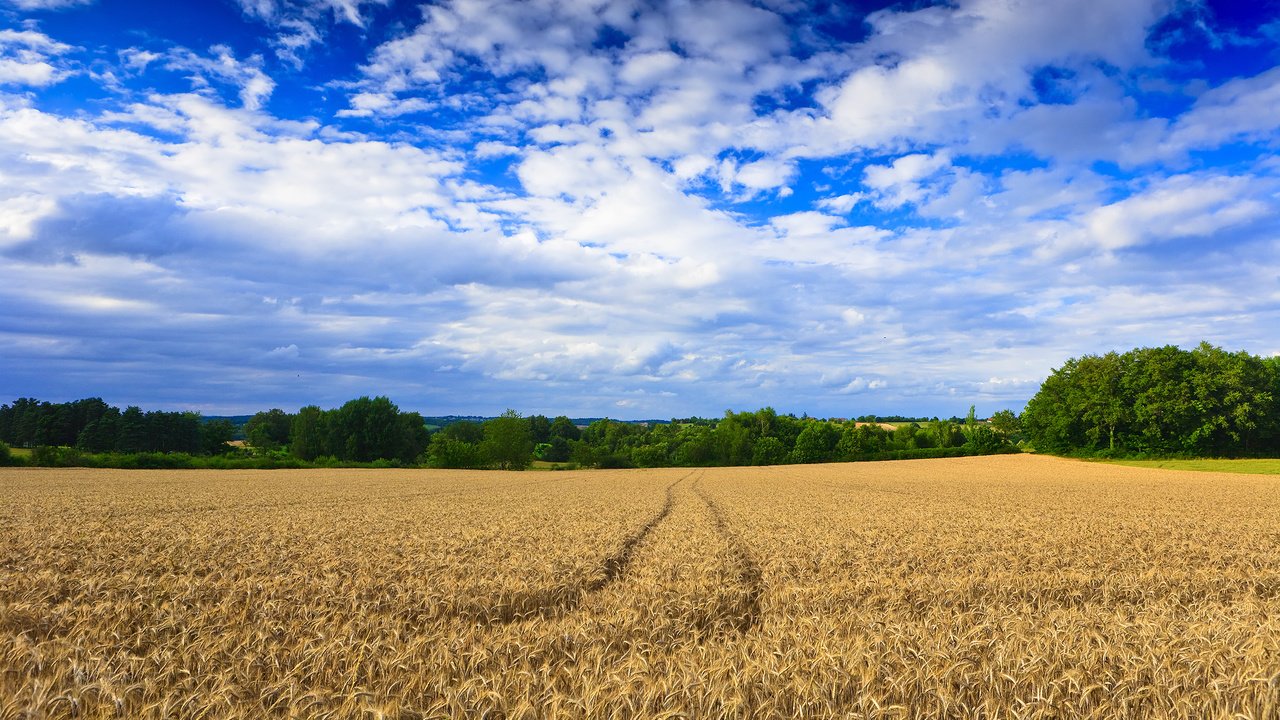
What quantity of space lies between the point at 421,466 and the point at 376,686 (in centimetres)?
8694

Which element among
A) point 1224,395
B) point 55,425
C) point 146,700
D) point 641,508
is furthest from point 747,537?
point 55,425

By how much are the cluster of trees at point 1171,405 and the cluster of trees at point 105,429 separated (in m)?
121

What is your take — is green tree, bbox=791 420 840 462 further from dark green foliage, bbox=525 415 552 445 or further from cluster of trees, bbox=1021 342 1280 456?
dark green foliage, bbox=525 415 552 445

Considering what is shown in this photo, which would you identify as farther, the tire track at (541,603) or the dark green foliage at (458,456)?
the dark green foliage at (458,456)

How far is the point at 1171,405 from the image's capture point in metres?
64.8

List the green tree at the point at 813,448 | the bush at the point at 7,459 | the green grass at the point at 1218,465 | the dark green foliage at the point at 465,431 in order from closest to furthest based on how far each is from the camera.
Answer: the green grass at the point at 1218,465 → the bush at the point at 7,459 → the green tree at the point at 813,448 → the dark green foliage at the point at 465,431

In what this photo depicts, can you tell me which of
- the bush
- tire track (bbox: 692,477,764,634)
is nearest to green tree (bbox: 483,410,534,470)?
the bush

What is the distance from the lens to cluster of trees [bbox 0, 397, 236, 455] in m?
91.6

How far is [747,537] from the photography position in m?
14.6

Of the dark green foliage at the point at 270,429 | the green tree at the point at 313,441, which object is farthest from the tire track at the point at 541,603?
the dark green foliage at the point at 270,429

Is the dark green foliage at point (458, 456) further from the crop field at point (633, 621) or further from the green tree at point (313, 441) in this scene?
the crop field at point (633, 621)

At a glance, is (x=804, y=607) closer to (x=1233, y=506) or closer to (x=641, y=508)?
(x=641, y=508)

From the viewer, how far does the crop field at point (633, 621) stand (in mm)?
4535

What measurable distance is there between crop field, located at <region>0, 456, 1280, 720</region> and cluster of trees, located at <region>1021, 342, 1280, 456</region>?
63.2 meters
